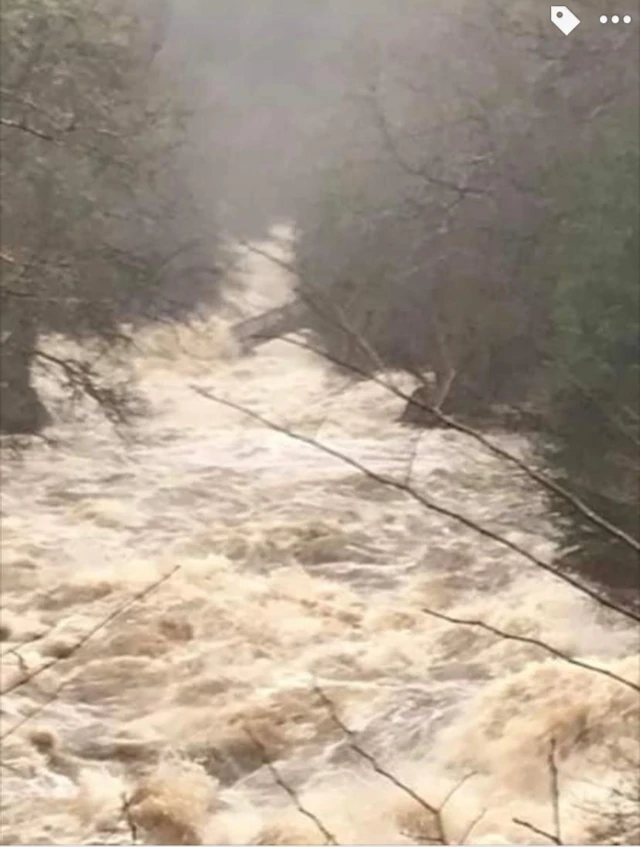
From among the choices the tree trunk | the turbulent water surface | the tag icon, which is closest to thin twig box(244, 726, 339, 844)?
the turbulent water surface

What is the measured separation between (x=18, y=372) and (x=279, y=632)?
1.64 feet

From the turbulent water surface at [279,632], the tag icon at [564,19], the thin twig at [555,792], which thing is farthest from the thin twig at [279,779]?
the tag icon at [564,19]

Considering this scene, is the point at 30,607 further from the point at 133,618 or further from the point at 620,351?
the point at 620,351

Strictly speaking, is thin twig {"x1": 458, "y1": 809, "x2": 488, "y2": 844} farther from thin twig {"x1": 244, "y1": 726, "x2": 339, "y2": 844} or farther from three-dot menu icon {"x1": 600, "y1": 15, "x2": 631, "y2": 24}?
→ three-dot menu icon {"x1": 600, "y1": 15, "x2": 631, "y2": 24}

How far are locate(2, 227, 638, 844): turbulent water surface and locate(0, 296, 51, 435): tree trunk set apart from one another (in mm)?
43

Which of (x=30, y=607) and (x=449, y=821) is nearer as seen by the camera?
(x=449, y=821)

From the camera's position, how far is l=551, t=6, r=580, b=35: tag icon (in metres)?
1.68

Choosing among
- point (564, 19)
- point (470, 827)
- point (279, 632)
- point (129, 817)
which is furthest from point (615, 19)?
point (129, 817)

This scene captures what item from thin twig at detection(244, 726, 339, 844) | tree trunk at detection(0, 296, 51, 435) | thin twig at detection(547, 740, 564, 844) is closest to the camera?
thin twig at detection(547, 740, 564, 844)

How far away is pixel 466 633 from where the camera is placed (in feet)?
5.68

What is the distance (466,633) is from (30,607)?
0.59 metres

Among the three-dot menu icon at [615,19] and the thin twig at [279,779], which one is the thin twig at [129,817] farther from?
the three-dot menu icon at [615,19]

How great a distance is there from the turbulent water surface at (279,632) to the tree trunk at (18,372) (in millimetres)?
43

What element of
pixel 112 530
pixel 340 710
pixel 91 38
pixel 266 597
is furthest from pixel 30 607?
pixel 91 38
